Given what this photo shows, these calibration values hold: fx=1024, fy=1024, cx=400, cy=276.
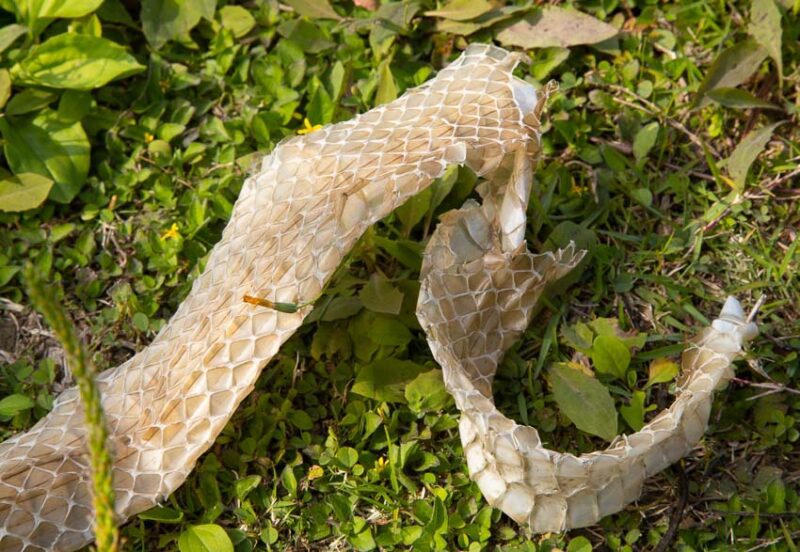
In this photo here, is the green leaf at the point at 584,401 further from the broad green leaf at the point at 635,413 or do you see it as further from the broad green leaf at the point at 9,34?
the broad green leaf at the point at 9,34

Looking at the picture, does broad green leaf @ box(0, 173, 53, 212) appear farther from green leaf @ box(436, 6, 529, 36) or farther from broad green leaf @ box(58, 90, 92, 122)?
green leaf @ box(436, 6, 529, 36)

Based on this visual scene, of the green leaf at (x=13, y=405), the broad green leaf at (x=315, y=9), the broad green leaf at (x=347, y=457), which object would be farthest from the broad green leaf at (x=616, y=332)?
the green leaf at (x=13, y=405)

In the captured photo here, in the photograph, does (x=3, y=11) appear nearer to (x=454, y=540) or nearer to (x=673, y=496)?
(x=454, y=540)

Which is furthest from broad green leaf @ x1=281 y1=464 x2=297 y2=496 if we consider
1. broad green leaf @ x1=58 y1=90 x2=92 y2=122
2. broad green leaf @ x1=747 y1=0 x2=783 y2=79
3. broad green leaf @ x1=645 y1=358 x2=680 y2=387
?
broad green leaf @ x1=747 y1=0 x2=783 y2=79

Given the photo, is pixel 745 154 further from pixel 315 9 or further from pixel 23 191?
pixel 23 191

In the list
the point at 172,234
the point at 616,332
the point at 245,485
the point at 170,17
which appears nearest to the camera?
the point at 245,485

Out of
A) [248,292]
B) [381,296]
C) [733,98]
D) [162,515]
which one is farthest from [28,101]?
[733,98]
